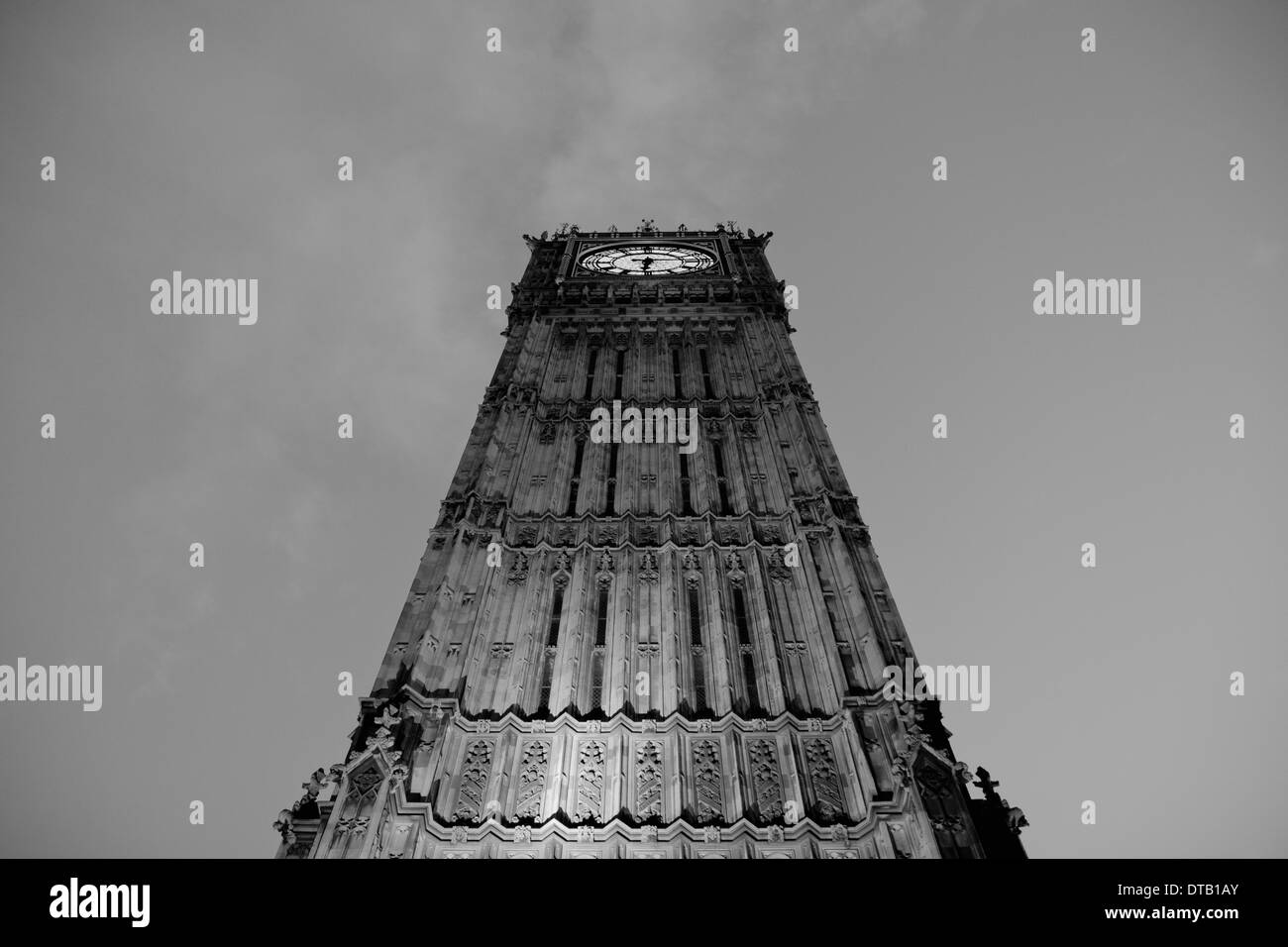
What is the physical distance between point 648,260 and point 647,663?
96.2 ft

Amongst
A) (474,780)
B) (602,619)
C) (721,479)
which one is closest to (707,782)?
(474,780)

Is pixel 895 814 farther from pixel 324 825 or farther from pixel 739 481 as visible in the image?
pixel 739 481

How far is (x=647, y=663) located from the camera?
20703mm

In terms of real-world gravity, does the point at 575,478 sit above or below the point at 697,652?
above

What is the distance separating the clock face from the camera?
4525cm

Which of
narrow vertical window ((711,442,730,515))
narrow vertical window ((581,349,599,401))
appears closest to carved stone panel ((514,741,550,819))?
narrow vertical window ((711,442,730,515))

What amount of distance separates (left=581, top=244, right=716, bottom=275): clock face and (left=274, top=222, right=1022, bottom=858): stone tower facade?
41.2 ft

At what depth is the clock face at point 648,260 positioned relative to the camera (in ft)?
148

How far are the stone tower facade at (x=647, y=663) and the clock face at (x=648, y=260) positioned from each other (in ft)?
41.2

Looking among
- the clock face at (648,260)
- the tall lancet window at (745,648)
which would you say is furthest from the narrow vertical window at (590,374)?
the tall lancet window at (745,648)

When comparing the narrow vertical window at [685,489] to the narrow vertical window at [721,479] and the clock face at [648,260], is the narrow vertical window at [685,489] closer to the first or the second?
the narrow vertical window at [721,479]

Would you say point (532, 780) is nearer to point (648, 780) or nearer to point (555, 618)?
point (648, 780)
